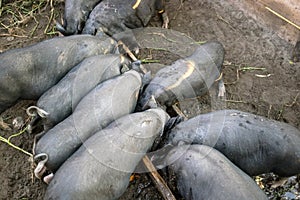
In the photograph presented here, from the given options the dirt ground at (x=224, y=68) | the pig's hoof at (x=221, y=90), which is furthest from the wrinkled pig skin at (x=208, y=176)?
the pig's hoof at (x=221, y=90)

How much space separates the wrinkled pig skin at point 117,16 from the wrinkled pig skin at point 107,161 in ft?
5.08

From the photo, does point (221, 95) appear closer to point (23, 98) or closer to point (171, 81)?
point (171, 81)

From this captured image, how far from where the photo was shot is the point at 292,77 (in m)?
4.62

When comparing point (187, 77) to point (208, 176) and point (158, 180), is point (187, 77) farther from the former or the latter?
point (208, 176)

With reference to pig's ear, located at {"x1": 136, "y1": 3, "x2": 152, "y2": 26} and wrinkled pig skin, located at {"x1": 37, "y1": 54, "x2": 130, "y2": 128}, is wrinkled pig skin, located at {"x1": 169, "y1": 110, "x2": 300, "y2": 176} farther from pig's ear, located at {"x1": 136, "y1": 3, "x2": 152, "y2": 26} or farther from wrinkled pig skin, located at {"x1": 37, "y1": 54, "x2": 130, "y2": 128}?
pig's ear, located at {"x1": 136, "y1": 3, "x2": 152, "y2": 26}

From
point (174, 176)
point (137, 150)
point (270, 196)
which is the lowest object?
point (270, 196)

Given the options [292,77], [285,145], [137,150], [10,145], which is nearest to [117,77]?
[137,150]

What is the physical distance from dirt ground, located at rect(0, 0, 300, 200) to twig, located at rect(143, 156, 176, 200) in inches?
2.9

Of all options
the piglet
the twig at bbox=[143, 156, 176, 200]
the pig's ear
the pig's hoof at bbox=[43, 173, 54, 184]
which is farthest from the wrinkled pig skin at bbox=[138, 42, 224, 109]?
the pig's hoof at bbox=[43, 173, 54, 184]

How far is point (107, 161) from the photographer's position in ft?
10.2

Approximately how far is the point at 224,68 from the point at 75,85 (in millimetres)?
1710

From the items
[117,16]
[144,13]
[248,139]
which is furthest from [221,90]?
[117,16]

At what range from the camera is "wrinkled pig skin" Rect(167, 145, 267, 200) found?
3.01 m

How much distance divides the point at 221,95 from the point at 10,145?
6.77 feet
